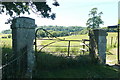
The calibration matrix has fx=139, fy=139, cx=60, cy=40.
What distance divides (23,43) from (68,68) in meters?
1.78

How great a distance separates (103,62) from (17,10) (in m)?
5.45

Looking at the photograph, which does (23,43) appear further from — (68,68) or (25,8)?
(25,8)

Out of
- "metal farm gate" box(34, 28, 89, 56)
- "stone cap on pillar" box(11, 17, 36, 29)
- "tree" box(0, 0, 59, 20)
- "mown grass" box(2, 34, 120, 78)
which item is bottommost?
"mown grass" box(2, 34, 120, 78)

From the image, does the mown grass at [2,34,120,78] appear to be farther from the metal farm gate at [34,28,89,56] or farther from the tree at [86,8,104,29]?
the tree at [86,8,104,29]

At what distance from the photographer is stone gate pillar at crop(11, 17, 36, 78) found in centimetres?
354

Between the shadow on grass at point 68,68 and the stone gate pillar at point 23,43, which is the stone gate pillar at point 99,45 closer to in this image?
the shadow on grass at point 68,68

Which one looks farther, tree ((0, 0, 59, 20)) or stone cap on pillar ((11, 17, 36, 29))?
tree ((0, 0, 59, 20))

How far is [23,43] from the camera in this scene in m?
3.61

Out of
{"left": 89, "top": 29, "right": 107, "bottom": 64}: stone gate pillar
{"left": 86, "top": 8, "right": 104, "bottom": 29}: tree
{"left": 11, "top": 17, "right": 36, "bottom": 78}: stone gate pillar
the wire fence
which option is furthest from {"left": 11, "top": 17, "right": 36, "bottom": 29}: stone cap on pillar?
{"left": 86, "top": 8, "right": 104, "bottom": 29}: tree

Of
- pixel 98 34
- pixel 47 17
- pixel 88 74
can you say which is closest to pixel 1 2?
pixel 47 17

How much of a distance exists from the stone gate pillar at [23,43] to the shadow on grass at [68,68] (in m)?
0.36

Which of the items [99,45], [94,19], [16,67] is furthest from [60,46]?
[94,19]

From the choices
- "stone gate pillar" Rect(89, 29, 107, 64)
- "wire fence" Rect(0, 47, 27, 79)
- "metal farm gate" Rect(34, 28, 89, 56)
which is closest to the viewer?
"wire fence" Rect(0, 47, 27, 79)

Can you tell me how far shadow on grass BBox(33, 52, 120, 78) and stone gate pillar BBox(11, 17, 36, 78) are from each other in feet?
1.19
